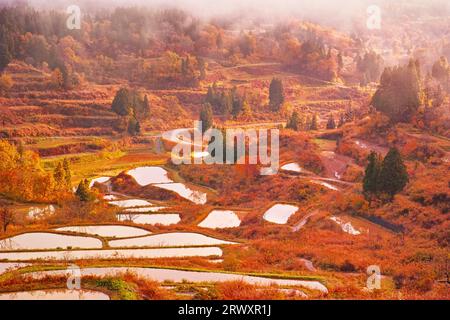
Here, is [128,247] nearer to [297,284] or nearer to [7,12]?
[297,284]

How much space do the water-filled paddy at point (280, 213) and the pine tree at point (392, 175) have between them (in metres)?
5.13

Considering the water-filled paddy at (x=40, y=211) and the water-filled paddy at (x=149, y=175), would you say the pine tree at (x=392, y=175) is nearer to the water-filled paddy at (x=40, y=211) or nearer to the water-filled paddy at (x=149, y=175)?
the water-filled paddy at (x=40, y=211)

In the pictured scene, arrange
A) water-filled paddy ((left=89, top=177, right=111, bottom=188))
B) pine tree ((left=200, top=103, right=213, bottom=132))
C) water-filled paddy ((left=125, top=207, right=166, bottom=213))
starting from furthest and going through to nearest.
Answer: pine tree ((left=200, top=103, right=213, bottom=132)), water-filled paddy ((left=89, top=177, right=111, bottom=188)), water-filled paddy ((left=125, top=207, right=166, bottom=213))

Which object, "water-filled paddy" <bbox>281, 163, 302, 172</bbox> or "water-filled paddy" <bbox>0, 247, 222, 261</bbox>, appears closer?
"water-filled paddy" <bbox>0, 247, 222, 261</bbox>

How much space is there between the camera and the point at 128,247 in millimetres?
22516

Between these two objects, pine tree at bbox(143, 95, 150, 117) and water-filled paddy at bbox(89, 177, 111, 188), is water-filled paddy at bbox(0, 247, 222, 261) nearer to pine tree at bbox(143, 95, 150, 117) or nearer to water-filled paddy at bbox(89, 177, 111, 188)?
water-filled paddy at bbox(89, 177, 111, 188)

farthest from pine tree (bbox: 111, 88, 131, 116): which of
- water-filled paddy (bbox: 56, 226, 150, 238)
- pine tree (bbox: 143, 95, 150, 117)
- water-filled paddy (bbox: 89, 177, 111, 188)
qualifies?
water-filled paddy (bbox: 56, 226, 150, 238)

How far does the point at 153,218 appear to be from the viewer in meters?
31.7

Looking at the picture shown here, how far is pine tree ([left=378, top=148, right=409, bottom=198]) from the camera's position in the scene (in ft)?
91.6

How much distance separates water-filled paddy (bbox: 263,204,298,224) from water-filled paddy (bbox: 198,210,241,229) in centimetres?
170

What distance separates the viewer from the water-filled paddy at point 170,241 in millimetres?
23141

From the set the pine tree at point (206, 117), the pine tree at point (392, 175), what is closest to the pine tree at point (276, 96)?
the pine tree at point (206, 117)

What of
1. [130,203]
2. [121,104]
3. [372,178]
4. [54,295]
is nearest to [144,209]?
[130,203]

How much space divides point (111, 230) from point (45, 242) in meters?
3.69
